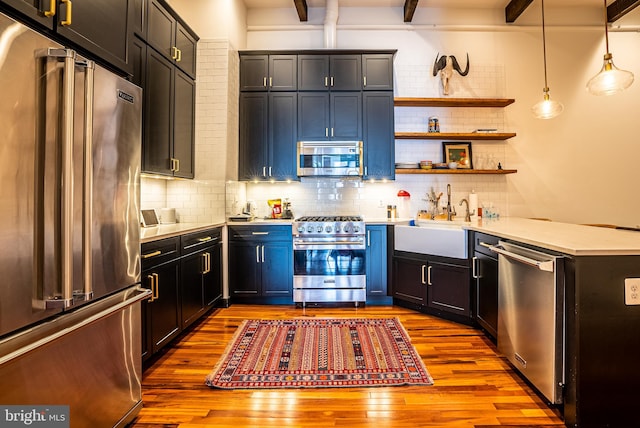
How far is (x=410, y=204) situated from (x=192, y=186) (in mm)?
2783

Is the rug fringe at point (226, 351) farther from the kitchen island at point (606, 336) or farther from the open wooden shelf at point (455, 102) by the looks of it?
the open wooden shelf at point (455, 102)

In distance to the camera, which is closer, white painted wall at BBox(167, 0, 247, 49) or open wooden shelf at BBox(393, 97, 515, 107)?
white painted wall at BBox(167, 0, 247, 49)

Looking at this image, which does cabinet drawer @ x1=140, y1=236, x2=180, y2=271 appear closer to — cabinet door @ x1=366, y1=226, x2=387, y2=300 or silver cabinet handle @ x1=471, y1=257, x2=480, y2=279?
cabinet door @ x1=366, y1=226, x2=387, y2=300

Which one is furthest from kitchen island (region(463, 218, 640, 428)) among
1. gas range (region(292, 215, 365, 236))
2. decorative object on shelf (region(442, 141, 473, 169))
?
decorative object on shelf (region(442, 141, 473, 169))

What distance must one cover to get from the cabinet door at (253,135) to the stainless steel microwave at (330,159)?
0.51 m

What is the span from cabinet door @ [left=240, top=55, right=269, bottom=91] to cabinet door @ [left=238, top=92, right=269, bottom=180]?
0.09m

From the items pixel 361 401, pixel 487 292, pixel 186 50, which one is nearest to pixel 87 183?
pixel 361 401

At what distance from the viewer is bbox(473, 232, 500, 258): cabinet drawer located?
255 cm

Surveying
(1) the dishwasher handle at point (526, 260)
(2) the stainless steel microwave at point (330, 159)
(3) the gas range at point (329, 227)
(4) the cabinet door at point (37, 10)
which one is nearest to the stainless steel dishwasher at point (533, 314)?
(1) the dishwasher handle at point (526, 260)

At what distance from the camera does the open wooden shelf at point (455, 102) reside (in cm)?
406

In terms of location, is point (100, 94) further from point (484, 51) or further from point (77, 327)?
point (484, 51)

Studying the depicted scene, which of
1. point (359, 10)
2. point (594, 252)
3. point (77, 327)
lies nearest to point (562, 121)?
point (359, 10)

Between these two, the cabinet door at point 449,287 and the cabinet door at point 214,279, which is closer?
the cabinet door at point 449,287

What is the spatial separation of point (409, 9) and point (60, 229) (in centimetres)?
452
